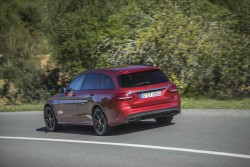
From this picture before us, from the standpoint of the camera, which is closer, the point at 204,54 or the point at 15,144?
the point at 15,144

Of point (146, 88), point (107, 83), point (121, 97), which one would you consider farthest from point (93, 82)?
point (146, 88)

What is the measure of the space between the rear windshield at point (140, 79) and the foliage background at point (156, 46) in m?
7.26

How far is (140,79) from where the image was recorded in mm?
11977

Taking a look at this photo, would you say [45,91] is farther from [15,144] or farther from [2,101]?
[15,144]

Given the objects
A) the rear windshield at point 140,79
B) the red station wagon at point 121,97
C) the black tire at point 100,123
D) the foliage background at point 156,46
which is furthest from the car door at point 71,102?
the foliage background at point 156,46

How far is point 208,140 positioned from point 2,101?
836 inches

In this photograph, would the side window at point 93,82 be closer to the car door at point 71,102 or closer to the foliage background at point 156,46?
the car door at point 71,102

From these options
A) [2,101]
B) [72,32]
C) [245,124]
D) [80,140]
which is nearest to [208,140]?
[245,124]

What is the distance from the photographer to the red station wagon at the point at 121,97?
11.5m

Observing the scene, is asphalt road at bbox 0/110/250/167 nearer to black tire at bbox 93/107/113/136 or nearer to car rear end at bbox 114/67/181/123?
black tire at bbox 93/107/113/136

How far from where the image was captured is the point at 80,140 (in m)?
11.8

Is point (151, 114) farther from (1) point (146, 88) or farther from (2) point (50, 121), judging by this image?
(2) point (50, 121)

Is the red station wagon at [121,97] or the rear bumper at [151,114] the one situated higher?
the red station wagon at [121,97]

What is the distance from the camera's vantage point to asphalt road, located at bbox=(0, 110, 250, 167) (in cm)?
860
